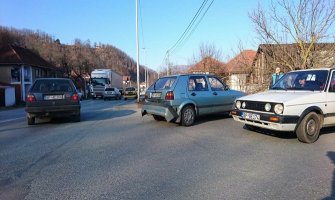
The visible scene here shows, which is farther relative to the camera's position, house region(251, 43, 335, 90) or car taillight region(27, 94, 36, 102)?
house region(251, 43, 335, 90)

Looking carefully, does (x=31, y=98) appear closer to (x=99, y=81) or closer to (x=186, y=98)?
(x=186, y=98)

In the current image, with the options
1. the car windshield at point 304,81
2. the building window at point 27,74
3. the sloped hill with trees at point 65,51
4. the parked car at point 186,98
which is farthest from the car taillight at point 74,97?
the sloped hill with trees at point 65,51

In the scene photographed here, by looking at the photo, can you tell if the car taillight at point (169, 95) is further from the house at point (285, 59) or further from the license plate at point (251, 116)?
the house at point (285, 59)

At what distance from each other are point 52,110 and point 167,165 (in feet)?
23.1

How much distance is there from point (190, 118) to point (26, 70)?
1577 inches

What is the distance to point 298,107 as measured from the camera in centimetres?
754

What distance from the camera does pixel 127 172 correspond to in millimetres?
5488

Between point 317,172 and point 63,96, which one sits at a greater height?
point 63,96

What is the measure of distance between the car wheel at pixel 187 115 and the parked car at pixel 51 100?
4112 millimetres

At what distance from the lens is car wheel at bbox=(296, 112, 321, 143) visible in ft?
24.8

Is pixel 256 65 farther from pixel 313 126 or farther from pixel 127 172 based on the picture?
pixel 127 172

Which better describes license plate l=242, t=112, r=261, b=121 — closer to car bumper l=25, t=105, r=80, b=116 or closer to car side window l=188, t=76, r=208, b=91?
car side window l=188, t=76, r=208, b=91

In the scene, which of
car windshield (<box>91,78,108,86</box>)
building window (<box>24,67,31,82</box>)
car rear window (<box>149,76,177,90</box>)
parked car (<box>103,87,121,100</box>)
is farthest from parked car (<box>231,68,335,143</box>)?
car windshield (<box>91,78,108,86</box>)

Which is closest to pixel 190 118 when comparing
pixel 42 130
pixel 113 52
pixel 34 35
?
pixel 42 130
